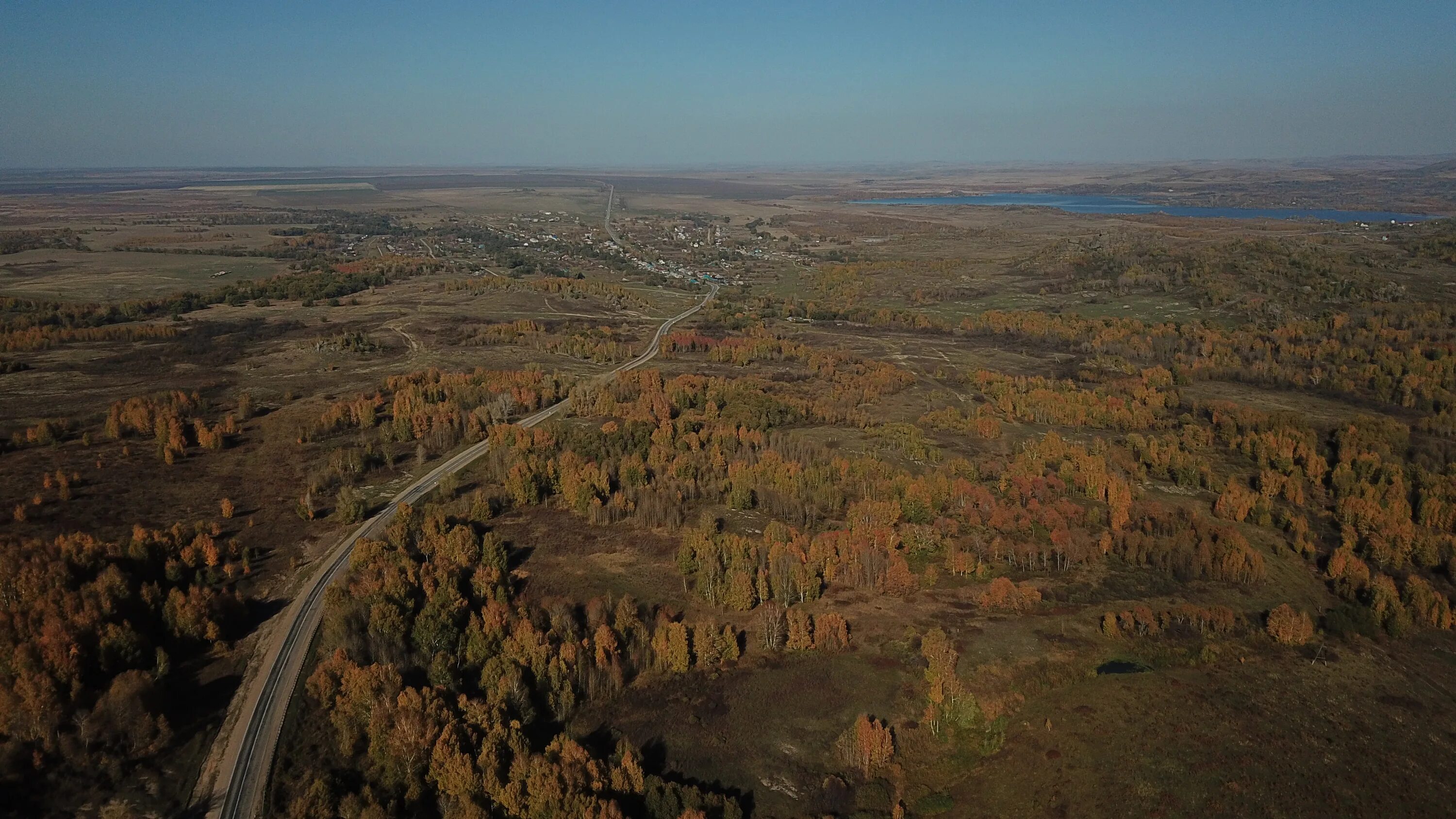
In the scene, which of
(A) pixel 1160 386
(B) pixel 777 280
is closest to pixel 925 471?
(A) pixel 1160 386

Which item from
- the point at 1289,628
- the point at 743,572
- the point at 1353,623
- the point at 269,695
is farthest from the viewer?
the point at 743,572

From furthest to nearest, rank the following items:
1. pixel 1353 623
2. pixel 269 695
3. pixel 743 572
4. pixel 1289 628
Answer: pixel 743 572
pixel 1353 623
pixel 1289 628
pixel 269 695

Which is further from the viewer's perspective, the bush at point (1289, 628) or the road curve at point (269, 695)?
the bush at point (1289, 628)

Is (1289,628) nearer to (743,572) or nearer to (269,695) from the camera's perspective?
(743,572)

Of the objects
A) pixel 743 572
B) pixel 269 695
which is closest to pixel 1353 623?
pixel 743 572

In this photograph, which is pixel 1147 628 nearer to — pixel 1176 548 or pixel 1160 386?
pixel 1176 548

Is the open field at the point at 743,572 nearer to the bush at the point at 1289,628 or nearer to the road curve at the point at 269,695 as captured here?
the bush at the point at 1289,628

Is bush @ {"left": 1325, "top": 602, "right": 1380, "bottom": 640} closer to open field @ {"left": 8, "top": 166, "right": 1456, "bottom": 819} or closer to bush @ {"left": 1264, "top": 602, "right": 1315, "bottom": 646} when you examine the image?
open field @ {"left": 8, "top": 166, "right": 1456, "bottom": 819}

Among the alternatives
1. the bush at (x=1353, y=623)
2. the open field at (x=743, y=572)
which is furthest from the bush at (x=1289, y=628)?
the bush at (x=1353, y=623)

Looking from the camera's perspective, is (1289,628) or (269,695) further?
(1289,628)
